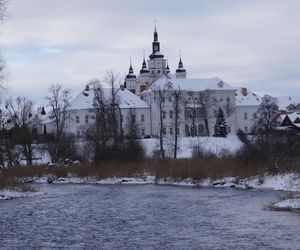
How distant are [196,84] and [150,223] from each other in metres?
94.1

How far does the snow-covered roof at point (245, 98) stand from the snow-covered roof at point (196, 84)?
744 cm

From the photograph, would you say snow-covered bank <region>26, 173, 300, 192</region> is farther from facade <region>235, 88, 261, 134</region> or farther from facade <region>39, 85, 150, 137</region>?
facade <region>235, 88, 261, 134</region>

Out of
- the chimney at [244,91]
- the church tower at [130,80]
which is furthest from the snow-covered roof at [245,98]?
the church tower at [130,80]

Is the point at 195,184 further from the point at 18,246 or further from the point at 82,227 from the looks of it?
the point at 18,246

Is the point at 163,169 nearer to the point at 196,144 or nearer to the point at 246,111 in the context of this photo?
the point at 196,144

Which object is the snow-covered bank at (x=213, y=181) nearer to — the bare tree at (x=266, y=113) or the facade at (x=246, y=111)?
the bare tree at (x=266, y=113)

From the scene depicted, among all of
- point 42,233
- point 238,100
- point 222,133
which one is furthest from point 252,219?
point 238,100

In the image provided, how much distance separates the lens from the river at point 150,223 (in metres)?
18.3

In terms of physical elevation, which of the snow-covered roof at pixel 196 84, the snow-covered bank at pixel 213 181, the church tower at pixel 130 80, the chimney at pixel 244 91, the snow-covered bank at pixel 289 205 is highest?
the church tower at pixel 130 80

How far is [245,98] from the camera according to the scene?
410 ft

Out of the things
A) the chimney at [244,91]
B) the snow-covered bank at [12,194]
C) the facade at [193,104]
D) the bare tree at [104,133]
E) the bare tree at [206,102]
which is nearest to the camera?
the snow-covered bank at [12,194]

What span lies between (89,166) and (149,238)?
127ft

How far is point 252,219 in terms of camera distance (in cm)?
2291

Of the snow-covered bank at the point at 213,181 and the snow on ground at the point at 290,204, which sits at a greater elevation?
the snow on ground at the point at 290,204
